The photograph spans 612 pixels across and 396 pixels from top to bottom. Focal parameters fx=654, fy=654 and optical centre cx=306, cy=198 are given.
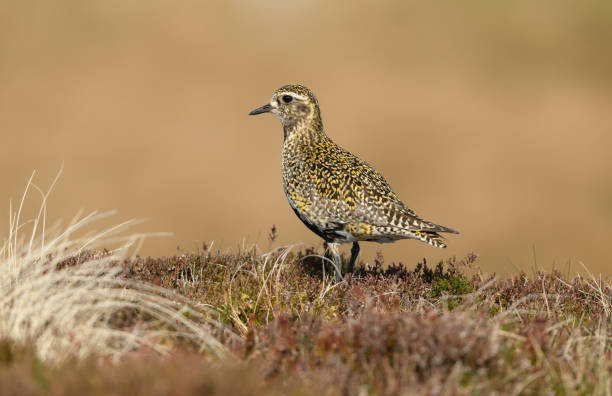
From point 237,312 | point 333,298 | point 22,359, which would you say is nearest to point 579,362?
point 333,298

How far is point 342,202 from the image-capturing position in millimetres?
7840

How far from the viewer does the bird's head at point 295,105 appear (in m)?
9.08

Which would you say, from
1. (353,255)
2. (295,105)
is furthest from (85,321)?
(295,105)

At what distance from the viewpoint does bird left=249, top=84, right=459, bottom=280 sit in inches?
305

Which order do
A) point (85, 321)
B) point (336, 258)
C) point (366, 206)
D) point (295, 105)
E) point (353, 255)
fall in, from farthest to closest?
1. point (295, 105)
2. point (353, 255)
3. point (336, 258)
4. point (366, 206)
5. point (85, 321)

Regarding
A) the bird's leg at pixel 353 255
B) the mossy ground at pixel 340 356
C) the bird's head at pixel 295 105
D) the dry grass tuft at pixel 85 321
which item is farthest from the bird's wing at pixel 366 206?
the dry grass tuft at pixel 85 321

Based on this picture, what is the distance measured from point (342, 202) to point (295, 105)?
1920mm

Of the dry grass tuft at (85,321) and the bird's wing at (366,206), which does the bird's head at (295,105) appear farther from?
the dry grass tuft at (85,321)

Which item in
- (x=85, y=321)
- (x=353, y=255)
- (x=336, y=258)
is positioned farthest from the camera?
(x=353, y=255)

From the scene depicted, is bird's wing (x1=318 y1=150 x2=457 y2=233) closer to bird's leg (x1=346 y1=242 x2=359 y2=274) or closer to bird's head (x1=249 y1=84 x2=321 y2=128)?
bird's leg (x1=346 y1=242 x2=359 y2=274)

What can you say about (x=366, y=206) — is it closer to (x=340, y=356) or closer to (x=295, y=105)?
(x=295, y=105)

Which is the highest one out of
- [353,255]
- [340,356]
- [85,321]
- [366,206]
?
[366,206]

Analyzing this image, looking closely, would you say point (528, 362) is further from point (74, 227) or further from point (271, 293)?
point (74, 227)

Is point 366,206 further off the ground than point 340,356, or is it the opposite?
point 366,206
